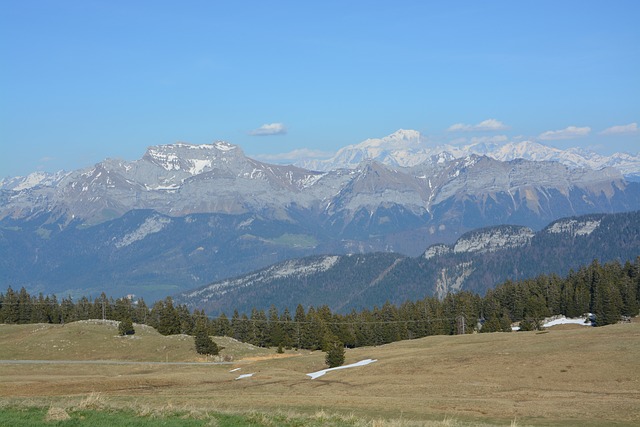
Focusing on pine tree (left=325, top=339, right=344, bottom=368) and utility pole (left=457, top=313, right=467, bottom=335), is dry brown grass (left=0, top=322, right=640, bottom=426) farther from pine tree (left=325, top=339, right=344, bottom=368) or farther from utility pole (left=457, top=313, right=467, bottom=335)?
utility pole (left=457, top=313, right=467, bottom=335)

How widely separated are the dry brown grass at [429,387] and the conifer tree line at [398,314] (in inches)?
2503

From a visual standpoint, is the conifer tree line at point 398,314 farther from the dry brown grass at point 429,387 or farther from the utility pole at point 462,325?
the dry brown grass at point 429,387

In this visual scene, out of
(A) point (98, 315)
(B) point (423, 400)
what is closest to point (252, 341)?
(A) point (98, 315)

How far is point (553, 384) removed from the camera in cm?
6397

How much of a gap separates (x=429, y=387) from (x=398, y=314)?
4450 inches

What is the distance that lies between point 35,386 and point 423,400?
3633cm

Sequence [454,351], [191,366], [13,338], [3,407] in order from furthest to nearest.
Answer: [13,338]
[191,366]
[454,351]
[3,407]

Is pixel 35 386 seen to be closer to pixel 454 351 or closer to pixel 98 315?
pixel 454 351

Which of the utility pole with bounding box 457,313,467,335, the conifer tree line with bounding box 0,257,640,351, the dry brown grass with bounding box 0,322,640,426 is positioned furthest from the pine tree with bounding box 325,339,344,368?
the utility pole with bounding box 457,313,467,335

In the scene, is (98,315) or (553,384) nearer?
(553,384)

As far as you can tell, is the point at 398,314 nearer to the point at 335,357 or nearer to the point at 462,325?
the point at 462,325

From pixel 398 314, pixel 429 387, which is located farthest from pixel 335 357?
pixel 398 314

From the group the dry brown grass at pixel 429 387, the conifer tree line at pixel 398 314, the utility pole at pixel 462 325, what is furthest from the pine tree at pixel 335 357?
the utility pole at pixel 462 325

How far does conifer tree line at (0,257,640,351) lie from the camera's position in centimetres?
15925
